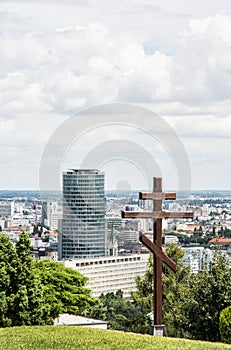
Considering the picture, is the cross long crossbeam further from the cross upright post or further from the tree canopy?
the tree canopy

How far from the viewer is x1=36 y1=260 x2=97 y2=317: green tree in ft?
65.7

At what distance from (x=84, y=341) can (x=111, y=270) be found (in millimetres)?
35220

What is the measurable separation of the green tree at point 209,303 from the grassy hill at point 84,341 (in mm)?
3217

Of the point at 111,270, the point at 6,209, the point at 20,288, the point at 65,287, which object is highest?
the point at 6,209

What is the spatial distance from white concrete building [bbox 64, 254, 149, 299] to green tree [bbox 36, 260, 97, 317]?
1576 cm

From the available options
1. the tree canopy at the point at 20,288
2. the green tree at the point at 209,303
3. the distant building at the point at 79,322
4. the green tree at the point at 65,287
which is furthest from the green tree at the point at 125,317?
the green tree at the point at 209,303

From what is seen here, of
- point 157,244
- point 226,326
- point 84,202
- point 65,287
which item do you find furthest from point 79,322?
point 226,326

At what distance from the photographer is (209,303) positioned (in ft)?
40.9

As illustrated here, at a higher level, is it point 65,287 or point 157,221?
point 157,221

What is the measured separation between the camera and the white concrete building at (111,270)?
128ft

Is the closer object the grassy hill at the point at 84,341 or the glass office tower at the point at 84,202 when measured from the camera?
the grassy hill at the point at 84,341

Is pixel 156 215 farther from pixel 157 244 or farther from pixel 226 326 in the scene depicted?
pixel 226 326

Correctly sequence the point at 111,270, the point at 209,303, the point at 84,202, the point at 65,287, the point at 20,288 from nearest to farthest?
the point at 209,303 → the point at 20,288 → the point at 84,202 → the point at 65,287 → the point at 111,270

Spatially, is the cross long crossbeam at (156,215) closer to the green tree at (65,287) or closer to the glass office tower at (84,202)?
the glass office tower at (84,202)
